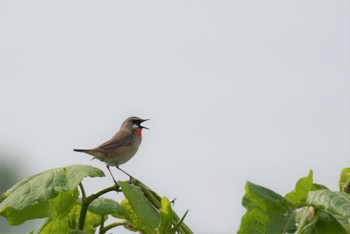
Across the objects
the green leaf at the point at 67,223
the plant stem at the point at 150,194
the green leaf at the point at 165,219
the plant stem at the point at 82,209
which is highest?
the plant stem at the point at 150,194

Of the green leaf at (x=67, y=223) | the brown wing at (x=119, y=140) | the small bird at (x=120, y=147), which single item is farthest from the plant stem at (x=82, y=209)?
the brown wing at (x=119, y=140)

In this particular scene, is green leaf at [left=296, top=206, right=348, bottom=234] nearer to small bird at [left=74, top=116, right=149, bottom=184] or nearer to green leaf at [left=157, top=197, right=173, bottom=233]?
green leaf at [left=157, top=197, right=173, bottom=233]

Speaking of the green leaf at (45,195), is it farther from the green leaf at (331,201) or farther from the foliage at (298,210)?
the green leaf at (331,201)

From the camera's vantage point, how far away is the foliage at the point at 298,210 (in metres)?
2.74

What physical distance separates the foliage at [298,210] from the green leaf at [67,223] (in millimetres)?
1066

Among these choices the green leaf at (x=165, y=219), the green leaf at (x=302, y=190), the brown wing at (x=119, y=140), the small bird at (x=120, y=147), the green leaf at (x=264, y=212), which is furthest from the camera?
the brown wing at (x=119, y=140)

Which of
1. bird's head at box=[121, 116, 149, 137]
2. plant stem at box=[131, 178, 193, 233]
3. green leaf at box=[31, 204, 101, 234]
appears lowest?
green leaf at box=[31, 204, 101, 234]

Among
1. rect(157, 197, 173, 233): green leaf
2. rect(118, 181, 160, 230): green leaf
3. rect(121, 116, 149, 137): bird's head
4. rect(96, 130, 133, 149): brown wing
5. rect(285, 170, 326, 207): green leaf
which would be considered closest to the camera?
rect(285, 170, 326, 207): green leaf

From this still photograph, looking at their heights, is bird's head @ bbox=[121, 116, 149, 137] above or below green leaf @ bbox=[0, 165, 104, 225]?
above

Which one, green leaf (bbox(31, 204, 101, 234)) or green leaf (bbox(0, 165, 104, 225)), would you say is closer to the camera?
green leaf (bbox(0, 165, 104, 225))

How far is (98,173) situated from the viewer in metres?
3.53

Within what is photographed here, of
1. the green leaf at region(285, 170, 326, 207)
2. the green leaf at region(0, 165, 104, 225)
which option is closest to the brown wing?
the green leaf at region(0, 165, 104, 225)

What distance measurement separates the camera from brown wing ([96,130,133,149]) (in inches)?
417

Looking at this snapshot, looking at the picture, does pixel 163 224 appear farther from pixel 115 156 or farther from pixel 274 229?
pixel 115 156
